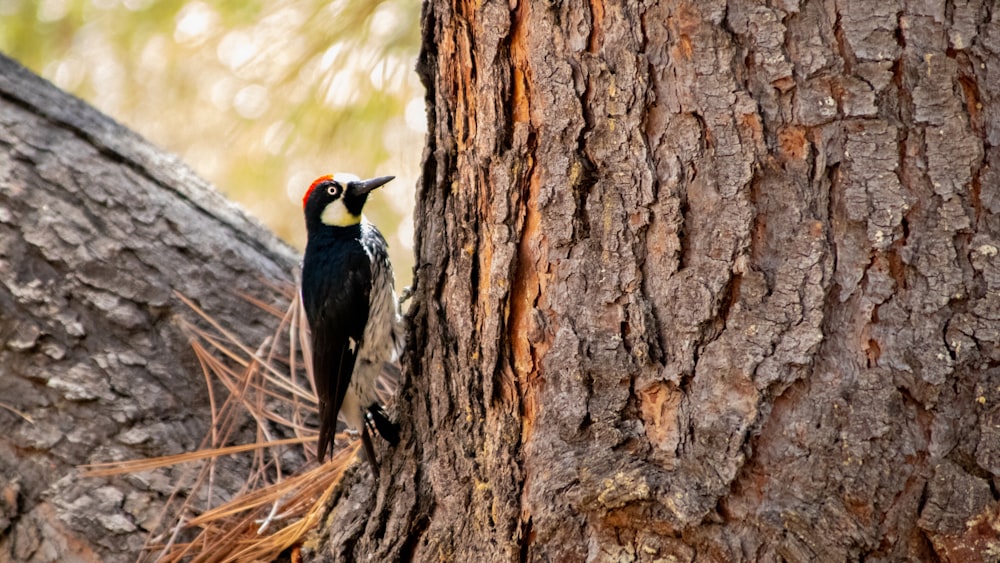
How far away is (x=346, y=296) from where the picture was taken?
3238mm

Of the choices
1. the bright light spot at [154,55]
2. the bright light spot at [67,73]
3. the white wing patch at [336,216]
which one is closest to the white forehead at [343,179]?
the white wing patch at [336,216]

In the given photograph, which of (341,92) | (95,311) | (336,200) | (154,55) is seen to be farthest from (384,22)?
(95,311)

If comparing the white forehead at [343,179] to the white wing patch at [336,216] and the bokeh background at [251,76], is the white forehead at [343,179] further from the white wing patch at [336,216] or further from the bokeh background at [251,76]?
the bokeh background at [251,76]

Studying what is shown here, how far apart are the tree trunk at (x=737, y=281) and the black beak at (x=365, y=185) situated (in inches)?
52.0

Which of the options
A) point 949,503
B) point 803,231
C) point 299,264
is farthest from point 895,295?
point 299,264

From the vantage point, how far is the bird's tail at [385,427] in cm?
222

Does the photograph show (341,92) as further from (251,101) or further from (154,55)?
(154,55)

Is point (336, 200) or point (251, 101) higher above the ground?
point (251, 101)

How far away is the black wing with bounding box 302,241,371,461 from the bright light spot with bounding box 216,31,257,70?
881mm

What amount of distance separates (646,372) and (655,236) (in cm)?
26

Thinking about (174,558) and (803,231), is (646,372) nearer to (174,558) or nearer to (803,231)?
(803,231)

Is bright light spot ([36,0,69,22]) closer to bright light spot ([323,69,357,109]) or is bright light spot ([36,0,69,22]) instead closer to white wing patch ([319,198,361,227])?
bright light spot ([323,69,357,109])

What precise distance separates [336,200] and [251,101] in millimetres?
715

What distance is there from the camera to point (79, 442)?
258 cm
